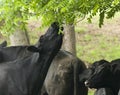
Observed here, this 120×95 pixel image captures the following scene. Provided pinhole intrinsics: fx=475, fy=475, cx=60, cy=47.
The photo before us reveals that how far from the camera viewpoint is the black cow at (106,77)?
9.66 metres

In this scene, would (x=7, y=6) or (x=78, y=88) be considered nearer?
(x=7, y=6)

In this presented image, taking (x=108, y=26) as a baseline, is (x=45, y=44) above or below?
above

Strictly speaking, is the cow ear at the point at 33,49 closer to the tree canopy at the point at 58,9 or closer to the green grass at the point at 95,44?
the tree canopy at the point at 58,9

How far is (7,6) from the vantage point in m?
9.20

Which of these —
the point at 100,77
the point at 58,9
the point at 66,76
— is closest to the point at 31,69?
the point at 66,76

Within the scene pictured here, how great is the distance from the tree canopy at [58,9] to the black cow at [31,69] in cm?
62

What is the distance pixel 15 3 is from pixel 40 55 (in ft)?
5.12

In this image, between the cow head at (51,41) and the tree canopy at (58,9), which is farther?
the cow head at (51,41)

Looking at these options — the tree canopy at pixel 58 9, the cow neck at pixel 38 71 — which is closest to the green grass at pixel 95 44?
the cow neck at pixel 38 71

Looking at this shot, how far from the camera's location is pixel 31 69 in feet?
32.8

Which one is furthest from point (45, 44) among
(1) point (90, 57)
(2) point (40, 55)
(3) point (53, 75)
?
(1) point (90, 57)

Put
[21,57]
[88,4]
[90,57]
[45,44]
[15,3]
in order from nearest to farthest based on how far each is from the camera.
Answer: [88,4], [15,3], [45,44], [21,57], [90,57]

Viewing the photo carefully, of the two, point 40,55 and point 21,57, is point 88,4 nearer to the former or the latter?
point 40,55

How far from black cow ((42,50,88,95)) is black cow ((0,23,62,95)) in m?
1.13
